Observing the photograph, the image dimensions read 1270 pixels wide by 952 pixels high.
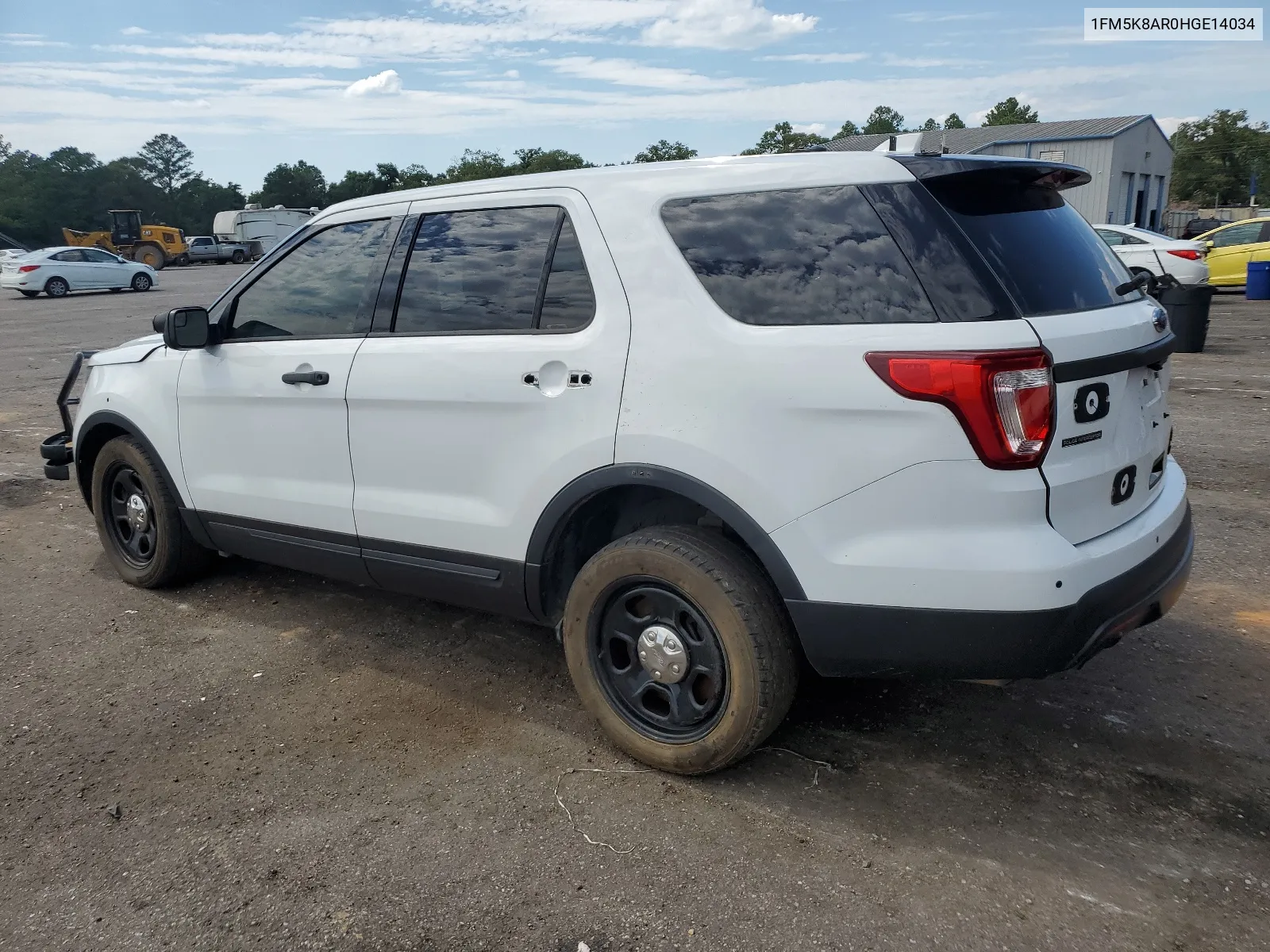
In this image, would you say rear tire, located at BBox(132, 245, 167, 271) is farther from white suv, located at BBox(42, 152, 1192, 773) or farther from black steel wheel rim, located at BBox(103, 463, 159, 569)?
white suv, located at BBox(42, 152, 1192, 773)

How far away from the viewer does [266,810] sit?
3080mm

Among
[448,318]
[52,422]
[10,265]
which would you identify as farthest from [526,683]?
[10,265]

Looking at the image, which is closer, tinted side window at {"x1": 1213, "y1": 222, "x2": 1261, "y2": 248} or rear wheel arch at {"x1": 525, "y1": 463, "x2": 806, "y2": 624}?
rear wheel arch at {"x1": 525, "y1": 463, "x2": 806, "y2": 624}

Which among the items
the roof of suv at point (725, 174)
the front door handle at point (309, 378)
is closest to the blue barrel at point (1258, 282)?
the roof of suv at point (725, 174)

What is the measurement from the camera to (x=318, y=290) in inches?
160

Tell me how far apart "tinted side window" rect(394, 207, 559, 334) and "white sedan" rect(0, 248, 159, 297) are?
29684 mm

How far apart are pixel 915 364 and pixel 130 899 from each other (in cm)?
256

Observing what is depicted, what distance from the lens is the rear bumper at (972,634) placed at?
2574 mm

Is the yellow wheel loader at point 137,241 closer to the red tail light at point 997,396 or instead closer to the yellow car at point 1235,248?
the yellow car at point 1235,248

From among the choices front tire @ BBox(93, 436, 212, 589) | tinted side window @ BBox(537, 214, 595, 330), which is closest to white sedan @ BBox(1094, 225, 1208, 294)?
tinted side window @ BBox(537, 214, 595, 330)

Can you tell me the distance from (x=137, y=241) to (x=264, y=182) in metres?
62.1

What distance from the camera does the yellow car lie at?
774 inches

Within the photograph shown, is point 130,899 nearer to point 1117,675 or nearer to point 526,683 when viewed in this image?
point 526,683

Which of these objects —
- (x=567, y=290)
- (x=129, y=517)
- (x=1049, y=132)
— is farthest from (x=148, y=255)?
(x=567, y=290)
